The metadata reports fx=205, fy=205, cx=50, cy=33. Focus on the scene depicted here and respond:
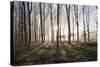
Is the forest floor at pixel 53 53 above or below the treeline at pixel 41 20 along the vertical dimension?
below

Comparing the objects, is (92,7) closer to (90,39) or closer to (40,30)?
(90,39)

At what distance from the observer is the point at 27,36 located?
2.58 m

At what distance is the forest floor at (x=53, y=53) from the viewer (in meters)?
2.56

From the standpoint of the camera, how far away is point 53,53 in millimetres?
2701

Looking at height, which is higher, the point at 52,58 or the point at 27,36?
the point at 27,36

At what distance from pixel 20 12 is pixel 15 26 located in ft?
0.62

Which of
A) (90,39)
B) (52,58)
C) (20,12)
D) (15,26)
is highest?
(20,12)

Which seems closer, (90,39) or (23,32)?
(23,32)

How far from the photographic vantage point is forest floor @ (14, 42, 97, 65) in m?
2.56

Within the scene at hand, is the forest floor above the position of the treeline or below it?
below

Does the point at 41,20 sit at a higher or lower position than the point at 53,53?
higher
